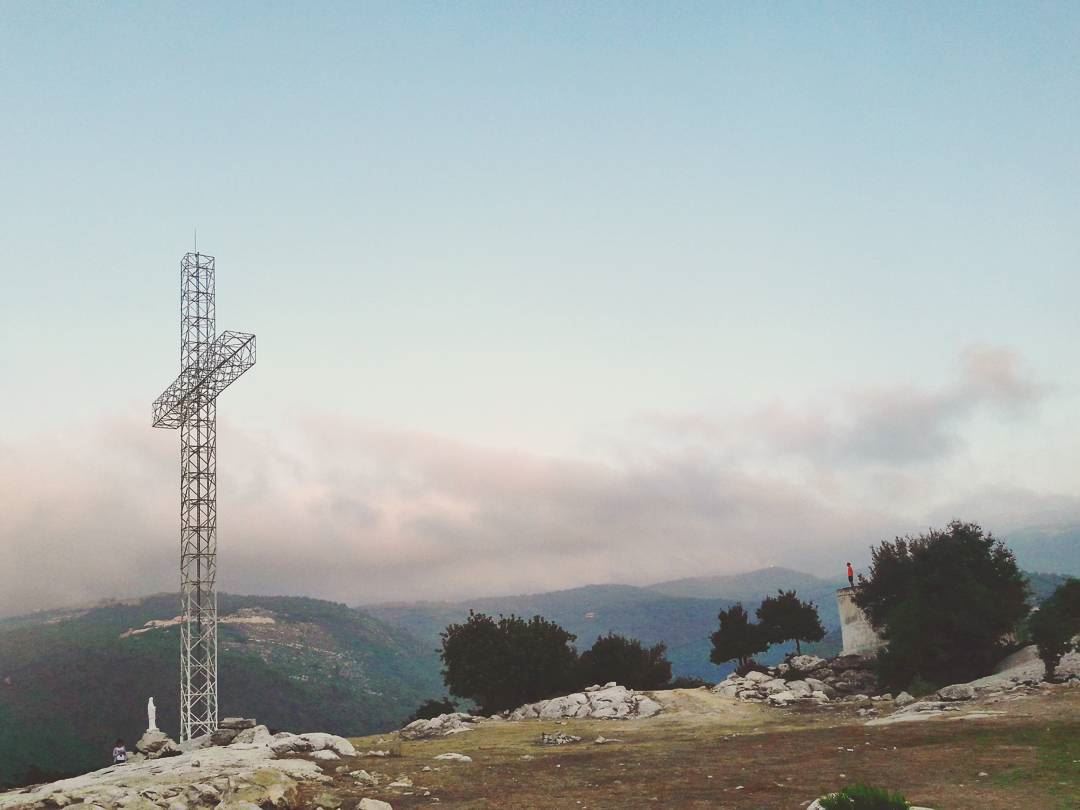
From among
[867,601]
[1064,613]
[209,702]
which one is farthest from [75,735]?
[1064,613]

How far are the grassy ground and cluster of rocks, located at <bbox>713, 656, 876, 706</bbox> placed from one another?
1221 cm

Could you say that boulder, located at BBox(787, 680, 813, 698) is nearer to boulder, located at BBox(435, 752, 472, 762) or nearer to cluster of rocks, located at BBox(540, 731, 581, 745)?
cluster of rocks, located at BBox(540, 731, 581, 745)

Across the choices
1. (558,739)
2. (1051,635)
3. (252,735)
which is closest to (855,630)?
(1051,635)

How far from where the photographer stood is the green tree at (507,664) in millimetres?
58781

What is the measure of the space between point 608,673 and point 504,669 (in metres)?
10.1

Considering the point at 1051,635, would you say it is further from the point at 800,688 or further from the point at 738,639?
the point at 738,639

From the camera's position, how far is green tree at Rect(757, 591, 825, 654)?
73.4 meters

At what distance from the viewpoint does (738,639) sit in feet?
237

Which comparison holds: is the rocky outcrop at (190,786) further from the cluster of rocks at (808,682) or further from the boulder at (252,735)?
the cluster of rocks at (808,682)

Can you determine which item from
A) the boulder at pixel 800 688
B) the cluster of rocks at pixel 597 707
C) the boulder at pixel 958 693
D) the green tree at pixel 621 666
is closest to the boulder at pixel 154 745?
the cluster of rocks at pixel 597 707

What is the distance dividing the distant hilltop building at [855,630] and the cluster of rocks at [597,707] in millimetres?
22491

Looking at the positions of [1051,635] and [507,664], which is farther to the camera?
[507,664]

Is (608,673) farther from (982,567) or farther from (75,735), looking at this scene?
(75,735)

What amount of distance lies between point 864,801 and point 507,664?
47.3 m
